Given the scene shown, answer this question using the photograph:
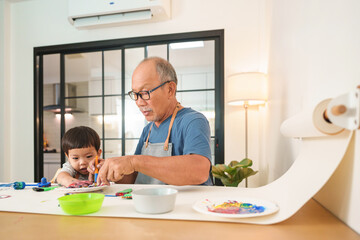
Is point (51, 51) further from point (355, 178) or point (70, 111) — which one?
point (355, 178)

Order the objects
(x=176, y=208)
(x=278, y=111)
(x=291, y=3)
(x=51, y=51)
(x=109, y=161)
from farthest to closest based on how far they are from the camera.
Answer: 1. (x=51, y=51)
2. (x=278, y=111)
3. (x=291, y=3)
4. (x=109, y=161)
5. (x=176, y=208)

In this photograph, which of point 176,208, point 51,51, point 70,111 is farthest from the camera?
point 70,111

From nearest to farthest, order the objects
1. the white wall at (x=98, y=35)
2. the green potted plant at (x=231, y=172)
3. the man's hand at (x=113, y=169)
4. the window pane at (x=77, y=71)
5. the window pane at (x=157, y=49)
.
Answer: the man's hand at (x=113, y=169) < the green potted plant at (x=231, y=172) < the white wall at (x=98, y=35) < the window pane at (x=157, y=49) < the window pane at (x=77, y=71)

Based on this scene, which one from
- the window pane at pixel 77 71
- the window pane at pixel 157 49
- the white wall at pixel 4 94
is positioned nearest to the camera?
the window pane at pixel 157 49

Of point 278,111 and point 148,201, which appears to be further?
point 278,111

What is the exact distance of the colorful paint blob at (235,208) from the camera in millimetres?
670

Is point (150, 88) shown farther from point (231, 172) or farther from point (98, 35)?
point (98, 35)

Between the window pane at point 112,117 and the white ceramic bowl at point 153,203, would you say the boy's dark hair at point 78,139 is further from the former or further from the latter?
the window pane at point 112,117

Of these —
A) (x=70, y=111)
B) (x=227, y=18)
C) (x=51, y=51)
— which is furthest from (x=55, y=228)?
(x=70, y=111)

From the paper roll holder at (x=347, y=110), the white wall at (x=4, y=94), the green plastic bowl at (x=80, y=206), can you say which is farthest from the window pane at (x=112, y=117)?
the paper roll holder at (x=347, y=110)

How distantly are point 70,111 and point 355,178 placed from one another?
4.64 metres

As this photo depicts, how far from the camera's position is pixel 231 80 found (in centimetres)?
247

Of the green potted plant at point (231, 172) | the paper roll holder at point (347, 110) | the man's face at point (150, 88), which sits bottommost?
the green potted plant at point (231, 172)

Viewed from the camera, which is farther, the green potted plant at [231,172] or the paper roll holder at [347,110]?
the green potted plant at [231,172]
